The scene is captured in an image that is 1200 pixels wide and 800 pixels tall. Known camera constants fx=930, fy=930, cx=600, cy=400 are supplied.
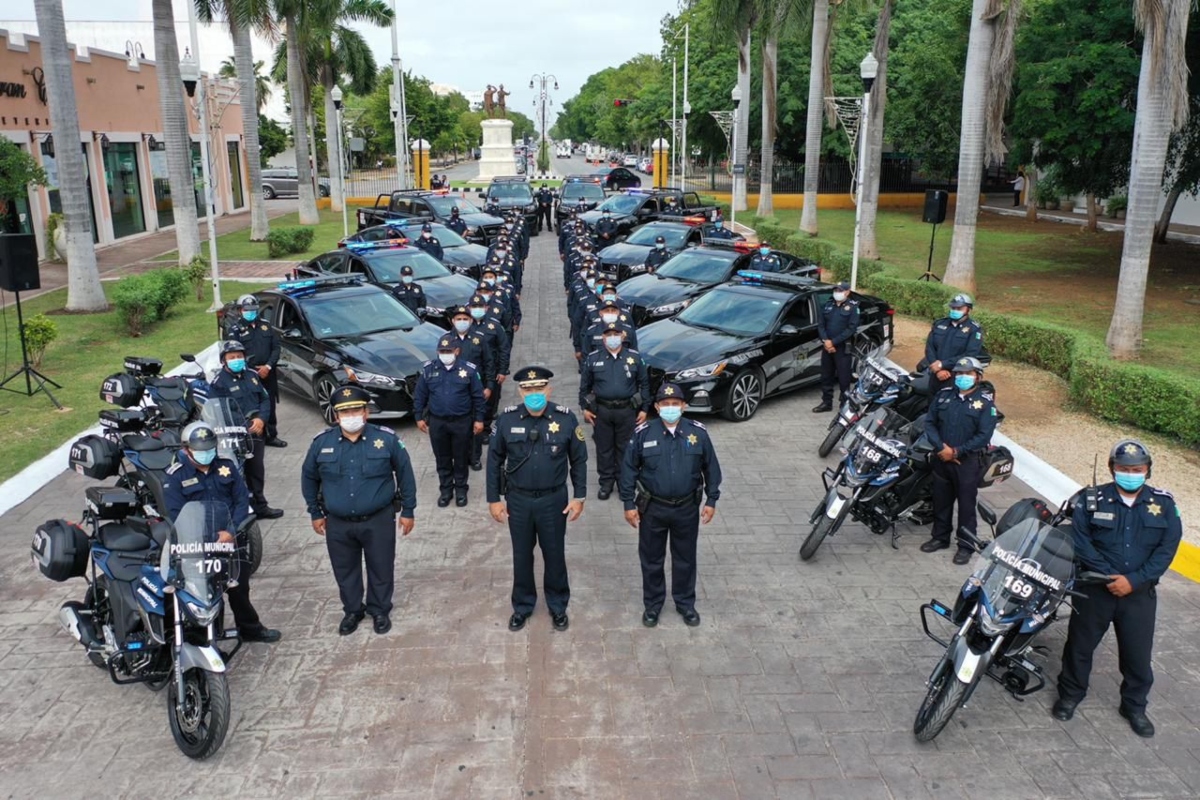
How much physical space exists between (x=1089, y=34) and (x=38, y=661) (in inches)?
762

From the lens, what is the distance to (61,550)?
5156 millimetres

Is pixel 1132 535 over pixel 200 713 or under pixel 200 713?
over

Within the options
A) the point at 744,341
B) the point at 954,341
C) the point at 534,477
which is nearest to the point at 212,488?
the point at 534,477

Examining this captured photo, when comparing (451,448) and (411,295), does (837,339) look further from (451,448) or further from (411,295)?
(411,295)

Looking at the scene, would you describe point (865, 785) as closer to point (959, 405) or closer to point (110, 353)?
point (959, 405)

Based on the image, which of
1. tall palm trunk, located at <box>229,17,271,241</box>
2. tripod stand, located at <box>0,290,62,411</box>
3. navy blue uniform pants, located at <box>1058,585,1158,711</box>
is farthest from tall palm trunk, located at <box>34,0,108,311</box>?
navy blue uniform pants, located at <box>1058,585,1158,711</box>

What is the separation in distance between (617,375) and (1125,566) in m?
4.46

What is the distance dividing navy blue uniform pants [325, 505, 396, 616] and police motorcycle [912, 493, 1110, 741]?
3354 mm

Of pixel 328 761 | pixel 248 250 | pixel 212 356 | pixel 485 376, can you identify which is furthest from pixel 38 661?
pixel 248 250

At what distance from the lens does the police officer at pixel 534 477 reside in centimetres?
597

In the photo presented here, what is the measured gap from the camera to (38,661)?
19.3 ft

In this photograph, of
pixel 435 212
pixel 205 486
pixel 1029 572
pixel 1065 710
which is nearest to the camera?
pixel 1029 572

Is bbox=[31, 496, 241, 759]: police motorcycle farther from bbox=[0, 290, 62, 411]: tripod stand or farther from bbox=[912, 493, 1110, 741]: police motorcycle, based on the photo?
bbox=[0, 290, 62, 411]: tripod stand

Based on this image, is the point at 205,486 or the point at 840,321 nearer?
the point at 205,486
